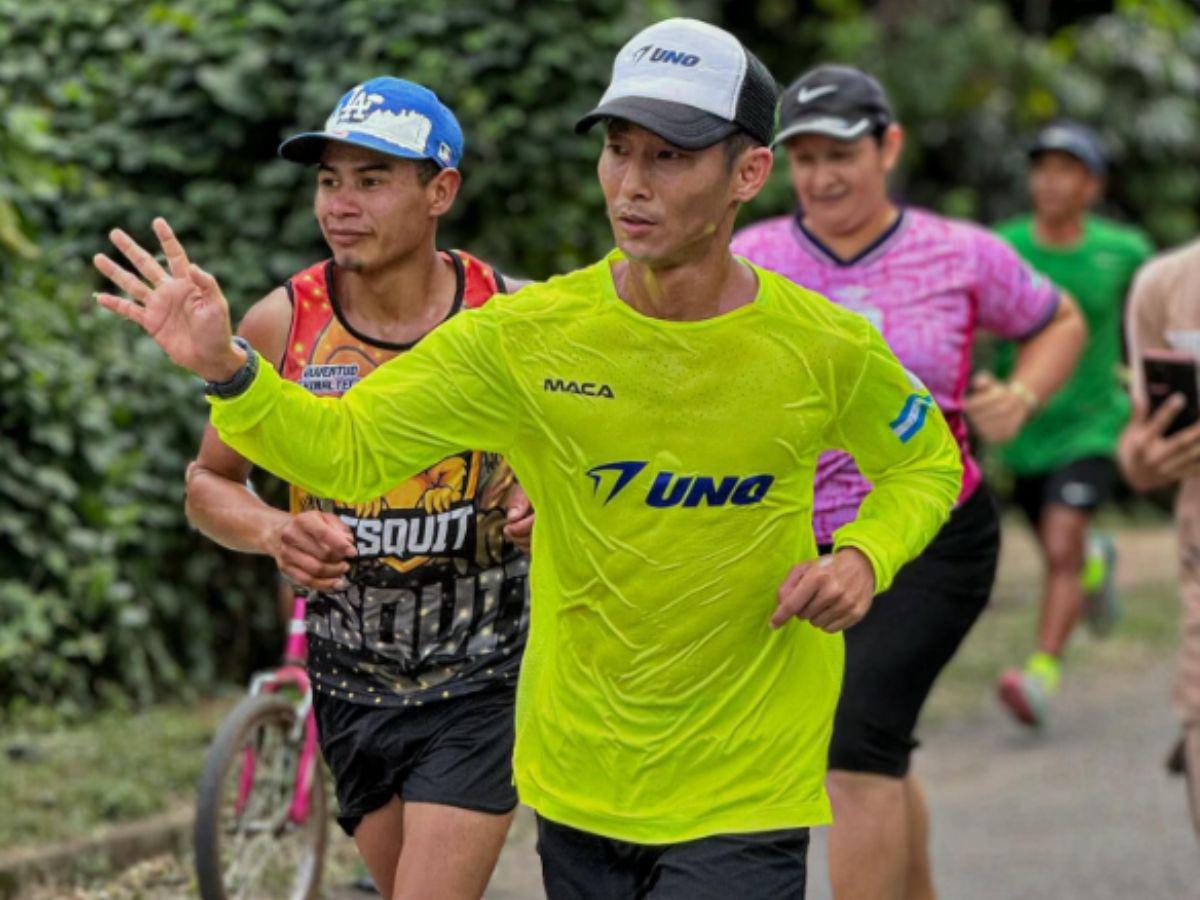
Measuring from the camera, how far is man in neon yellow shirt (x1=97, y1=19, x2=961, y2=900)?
12.5 ft

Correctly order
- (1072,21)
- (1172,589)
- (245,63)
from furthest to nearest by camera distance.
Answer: (1072,21)
(1172,589)
(245,63)

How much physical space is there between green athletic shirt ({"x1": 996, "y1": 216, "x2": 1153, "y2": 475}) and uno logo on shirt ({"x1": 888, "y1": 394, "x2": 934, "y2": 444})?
21.5 feet

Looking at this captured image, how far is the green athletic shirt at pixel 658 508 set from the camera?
3834 mm

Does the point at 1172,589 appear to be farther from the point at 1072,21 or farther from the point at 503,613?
the point at 503,613

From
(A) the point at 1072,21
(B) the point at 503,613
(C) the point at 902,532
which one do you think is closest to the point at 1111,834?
(B) the point at 503,613

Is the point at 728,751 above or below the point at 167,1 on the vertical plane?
below

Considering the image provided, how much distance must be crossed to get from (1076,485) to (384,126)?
6.31 metres

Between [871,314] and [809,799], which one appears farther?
[871,314]

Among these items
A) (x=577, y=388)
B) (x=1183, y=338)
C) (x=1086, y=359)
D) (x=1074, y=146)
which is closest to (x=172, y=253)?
(x=577, y=388)

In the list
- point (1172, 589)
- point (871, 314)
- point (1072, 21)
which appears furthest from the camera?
point (1072, 21)

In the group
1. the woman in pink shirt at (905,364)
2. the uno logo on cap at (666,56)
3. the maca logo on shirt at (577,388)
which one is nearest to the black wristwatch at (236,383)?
the maca logo on shirt at (577,388)

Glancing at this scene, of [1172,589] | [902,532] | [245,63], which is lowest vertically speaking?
[1172,589]

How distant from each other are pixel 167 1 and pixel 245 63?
0.72 meters

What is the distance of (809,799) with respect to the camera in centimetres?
402
